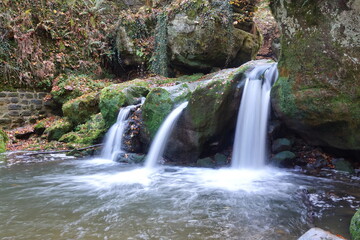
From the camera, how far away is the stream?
2668mm

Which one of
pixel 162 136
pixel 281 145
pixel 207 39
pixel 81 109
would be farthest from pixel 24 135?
pixel 281 145

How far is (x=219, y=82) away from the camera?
6.08 metres

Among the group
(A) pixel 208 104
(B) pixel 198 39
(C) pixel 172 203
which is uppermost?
(B) pixel 198 39

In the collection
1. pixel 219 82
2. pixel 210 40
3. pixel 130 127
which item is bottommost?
pixel 130 127

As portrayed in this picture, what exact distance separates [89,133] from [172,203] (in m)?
5.98

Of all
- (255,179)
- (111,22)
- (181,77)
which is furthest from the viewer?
(111,22)

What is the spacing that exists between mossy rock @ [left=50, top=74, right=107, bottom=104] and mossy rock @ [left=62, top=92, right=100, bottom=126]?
4.15 ft

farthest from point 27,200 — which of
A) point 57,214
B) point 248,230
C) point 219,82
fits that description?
point 219,82

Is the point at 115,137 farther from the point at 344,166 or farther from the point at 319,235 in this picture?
the point at 319,235

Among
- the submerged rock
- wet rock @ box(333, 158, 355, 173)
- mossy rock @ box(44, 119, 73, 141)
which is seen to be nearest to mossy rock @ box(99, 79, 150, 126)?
mossy rock @ box(44, 119, 73, 141)

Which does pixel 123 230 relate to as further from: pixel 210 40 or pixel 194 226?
pixel 210 40

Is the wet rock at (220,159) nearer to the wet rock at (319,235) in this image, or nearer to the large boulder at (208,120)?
the large boulder at (208,120)

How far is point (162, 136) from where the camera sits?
→ 6.68 m

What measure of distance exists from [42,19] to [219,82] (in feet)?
31.7
